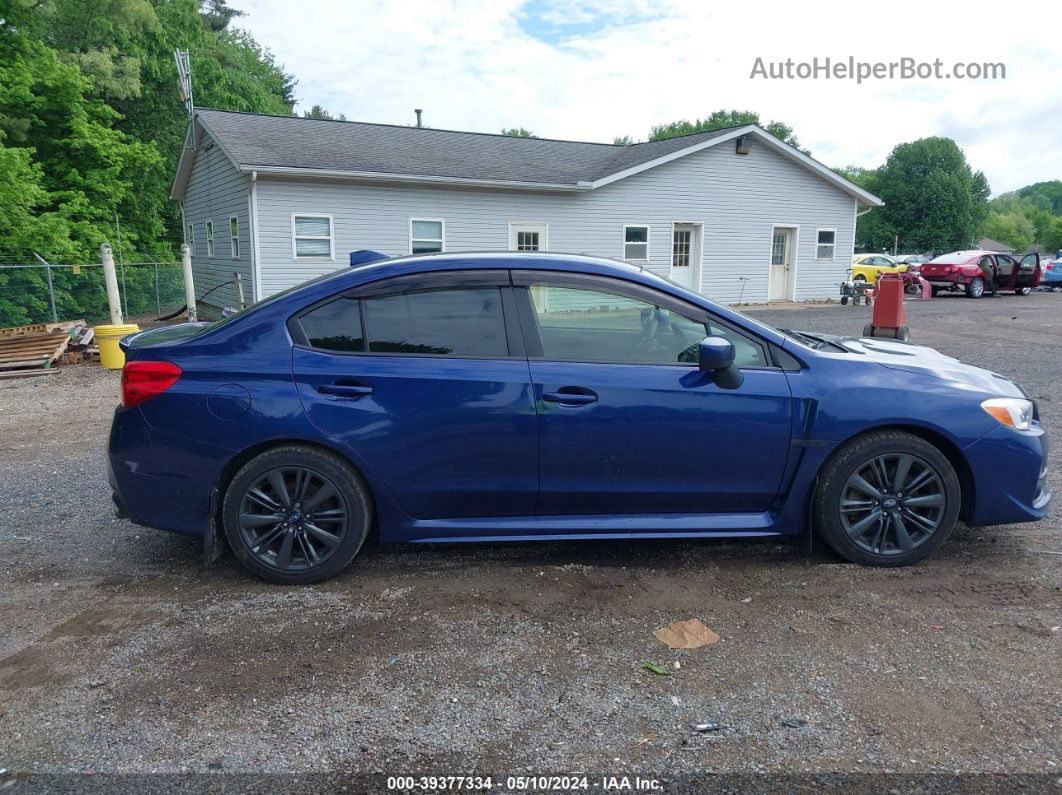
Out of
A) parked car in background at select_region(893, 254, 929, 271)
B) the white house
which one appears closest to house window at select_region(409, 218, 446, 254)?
the white house

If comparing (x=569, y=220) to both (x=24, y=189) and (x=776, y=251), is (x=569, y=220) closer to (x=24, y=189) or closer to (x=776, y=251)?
(x=776, y=251)

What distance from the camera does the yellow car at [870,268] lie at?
96.2 ft

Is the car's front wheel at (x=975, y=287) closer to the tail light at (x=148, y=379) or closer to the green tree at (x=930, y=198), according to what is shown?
the tail light at (x=148, y=379)

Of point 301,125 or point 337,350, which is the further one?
point 301,125

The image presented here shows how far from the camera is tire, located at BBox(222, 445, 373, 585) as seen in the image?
371 cm

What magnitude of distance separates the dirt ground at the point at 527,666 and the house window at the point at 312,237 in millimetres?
13476

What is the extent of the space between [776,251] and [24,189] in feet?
66.7

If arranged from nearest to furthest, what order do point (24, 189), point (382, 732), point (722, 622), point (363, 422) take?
point (382, 732)
point (722, 622)
point (363, 422)
point (24, 189)

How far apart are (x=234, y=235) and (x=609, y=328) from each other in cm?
1666

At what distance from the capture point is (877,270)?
97.3ft

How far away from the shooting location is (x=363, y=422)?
12.1ft

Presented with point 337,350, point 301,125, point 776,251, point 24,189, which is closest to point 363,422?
point 337,350

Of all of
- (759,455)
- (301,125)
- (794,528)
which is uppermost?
(301,125)

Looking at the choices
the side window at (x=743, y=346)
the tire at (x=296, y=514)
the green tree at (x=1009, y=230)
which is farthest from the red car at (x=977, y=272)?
the green tree at (x=1009, y=230)
